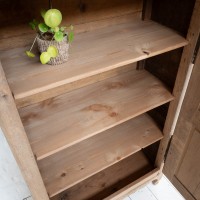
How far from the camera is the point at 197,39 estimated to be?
0.98 metres

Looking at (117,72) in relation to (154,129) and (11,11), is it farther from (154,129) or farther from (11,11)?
(11,11)

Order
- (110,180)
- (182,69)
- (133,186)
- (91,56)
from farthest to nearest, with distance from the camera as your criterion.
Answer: (110,180) < (133,186) < (182,69) < (91,56)

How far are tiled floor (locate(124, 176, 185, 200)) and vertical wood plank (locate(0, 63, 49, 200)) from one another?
0.90 meters

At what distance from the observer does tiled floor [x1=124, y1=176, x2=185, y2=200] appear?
166 cm

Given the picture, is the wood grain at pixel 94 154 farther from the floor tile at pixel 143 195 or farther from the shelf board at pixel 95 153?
the floor tile at pixel 143 195

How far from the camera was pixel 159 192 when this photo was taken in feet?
5.56

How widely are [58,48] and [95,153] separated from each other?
2.58ft

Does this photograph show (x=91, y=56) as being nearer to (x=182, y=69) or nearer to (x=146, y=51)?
(x=146, y=51)

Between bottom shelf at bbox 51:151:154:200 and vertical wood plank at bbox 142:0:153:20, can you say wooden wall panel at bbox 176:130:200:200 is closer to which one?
bottom shelf at bbox 51:151:154:200

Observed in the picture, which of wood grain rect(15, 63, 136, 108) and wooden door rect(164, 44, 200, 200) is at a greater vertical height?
wood grain rect(15, 63, 136, 108)

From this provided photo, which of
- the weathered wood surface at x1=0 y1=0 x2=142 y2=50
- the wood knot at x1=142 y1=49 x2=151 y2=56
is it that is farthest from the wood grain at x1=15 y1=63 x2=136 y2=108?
the wood knot at x1=142 y1=49 x2=151 y2=56

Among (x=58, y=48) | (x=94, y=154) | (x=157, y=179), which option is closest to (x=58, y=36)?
(x=58, y=48)

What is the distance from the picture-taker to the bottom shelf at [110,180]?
1.56 meters

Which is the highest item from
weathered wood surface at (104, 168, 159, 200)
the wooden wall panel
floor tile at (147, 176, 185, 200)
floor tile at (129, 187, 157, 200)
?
the wooden wall panel
